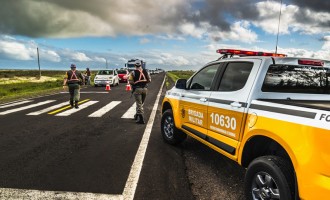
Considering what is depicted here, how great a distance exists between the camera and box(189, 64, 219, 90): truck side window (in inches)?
215

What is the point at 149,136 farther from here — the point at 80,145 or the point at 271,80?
the point at 271,80

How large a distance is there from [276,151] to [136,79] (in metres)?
6.79

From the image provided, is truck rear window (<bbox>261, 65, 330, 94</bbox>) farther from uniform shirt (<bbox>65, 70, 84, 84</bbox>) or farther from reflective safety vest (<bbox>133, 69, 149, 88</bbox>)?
uniform shirt (<bbox>65, 70, 84, 84</bbox>)

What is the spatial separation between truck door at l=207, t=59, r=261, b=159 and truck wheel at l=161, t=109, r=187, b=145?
181 centimetres

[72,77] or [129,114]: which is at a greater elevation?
[72,77]

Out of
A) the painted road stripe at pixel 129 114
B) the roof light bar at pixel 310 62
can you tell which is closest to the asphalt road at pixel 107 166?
the roof light bar at pixel 310 62

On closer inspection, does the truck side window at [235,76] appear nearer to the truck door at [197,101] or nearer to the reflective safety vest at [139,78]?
the truck door at [197,101]

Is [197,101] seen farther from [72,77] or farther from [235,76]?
[72,77]

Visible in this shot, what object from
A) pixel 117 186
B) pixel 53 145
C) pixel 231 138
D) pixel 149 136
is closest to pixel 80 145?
pixel 53 145

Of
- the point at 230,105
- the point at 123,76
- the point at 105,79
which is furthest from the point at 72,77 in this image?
the point at 123,76

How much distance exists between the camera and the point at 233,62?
16.3 feet

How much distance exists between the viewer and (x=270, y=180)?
137 inches

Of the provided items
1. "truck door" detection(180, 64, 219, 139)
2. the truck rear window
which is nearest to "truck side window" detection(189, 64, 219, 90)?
"truck door" detection(180, 64, 219, 139)

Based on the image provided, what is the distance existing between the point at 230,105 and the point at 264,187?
1.24m
